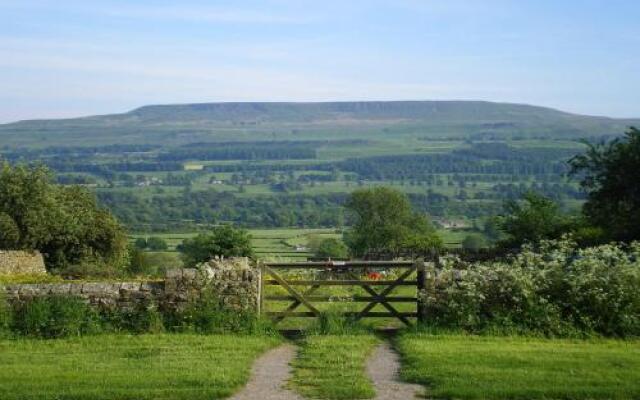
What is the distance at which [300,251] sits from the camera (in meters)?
79.4

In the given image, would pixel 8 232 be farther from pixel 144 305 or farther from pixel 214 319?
pixel 214 319

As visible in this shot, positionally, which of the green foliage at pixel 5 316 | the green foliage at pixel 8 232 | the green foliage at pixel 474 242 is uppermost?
the green foliage at pixel 5 316

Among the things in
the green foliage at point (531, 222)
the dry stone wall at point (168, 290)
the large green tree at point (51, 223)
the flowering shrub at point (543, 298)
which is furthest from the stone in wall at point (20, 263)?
the flowering shrub at point (543, 298)

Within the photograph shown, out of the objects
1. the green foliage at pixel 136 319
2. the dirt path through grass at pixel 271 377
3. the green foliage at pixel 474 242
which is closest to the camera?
the dirt path through grass at pixel 271 377

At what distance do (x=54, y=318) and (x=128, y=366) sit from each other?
10.0ft

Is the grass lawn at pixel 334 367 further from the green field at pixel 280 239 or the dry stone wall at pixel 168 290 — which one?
the green field at pixel 280 239

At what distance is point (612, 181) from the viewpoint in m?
36.0

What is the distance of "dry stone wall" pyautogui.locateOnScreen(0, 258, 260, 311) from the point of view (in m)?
16.7

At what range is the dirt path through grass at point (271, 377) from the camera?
12.5 m

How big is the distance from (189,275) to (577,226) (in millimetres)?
25790

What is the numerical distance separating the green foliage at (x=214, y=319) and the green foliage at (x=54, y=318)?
4.90 feet

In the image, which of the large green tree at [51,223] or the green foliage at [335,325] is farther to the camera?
the large green tree at [51,223]

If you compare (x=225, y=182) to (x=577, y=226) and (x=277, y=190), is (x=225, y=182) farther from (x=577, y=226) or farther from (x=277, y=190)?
(x=577, y=226)

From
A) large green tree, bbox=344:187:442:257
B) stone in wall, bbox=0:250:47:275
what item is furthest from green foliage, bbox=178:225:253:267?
large green tree, bbox=344:187:442:257
